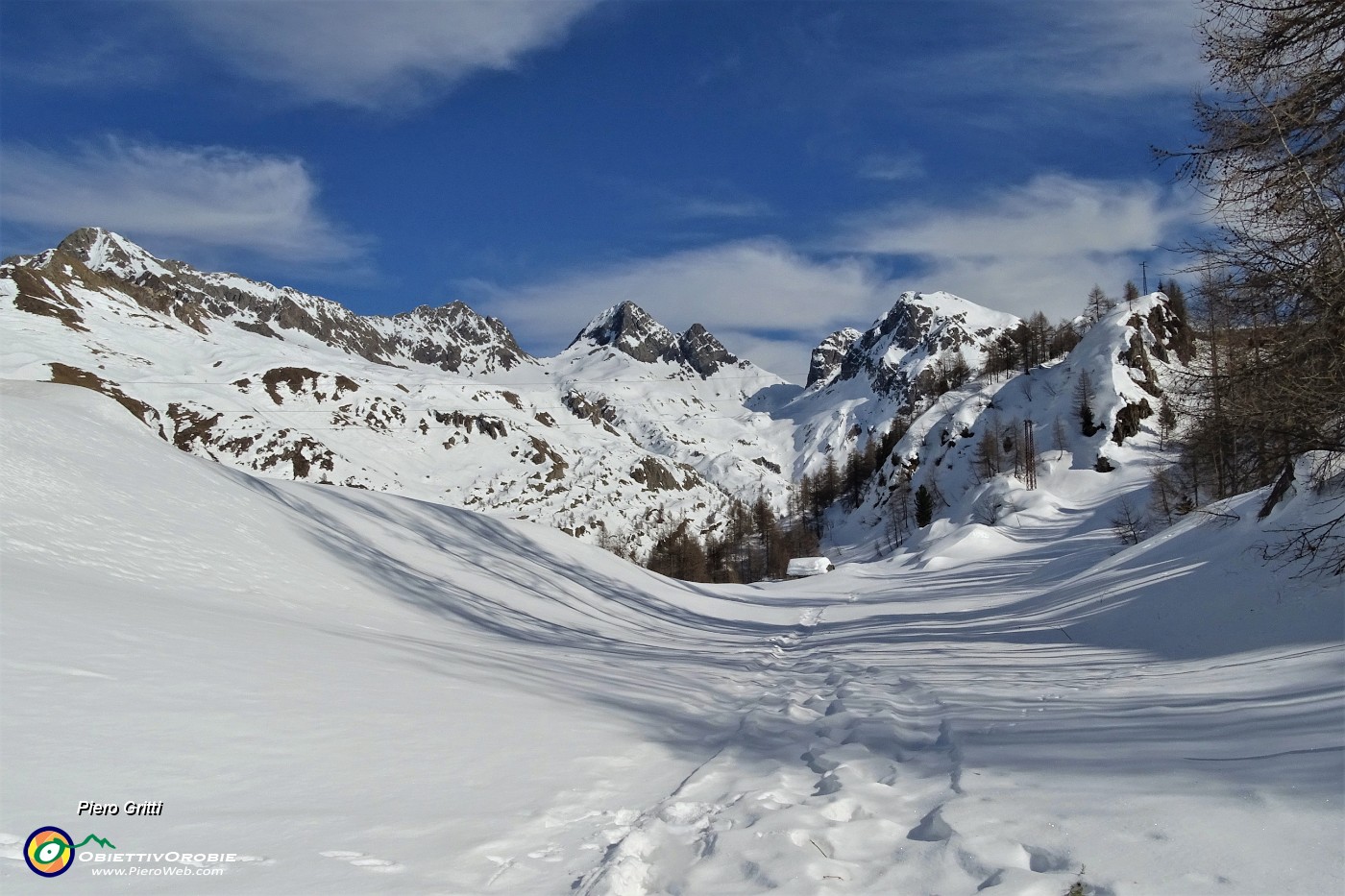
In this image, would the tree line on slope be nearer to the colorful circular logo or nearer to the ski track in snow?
the ski track in snow

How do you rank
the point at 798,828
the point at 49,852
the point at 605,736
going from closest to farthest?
the point at 49,852
the point at 798,828
the point at 605,736

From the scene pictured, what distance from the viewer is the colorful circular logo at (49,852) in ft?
10.6

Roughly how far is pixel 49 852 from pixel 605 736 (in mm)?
4128

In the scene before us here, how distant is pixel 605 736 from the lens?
6.66 metres

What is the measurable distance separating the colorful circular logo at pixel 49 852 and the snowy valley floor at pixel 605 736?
2.4 inches

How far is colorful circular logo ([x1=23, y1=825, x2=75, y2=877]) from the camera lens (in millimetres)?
3240

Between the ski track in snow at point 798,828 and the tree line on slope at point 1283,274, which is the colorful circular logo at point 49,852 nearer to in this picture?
the ski track in snow at point 798,828

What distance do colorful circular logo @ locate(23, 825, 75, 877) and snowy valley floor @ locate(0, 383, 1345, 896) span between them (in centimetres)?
6

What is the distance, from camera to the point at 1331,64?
7.48 m

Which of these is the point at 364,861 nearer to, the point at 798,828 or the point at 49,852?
the point at 49,852

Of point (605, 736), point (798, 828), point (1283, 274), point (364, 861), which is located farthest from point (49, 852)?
point (1283, 274)

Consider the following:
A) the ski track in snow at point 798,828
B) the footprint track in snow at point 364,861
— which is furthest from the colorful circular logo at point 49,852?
the ski track in snow at point 798,828

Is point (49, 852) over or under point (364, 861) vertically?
over

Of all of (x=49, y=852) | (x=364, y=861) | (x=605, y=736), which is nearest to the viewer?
(x=49, y=852)
